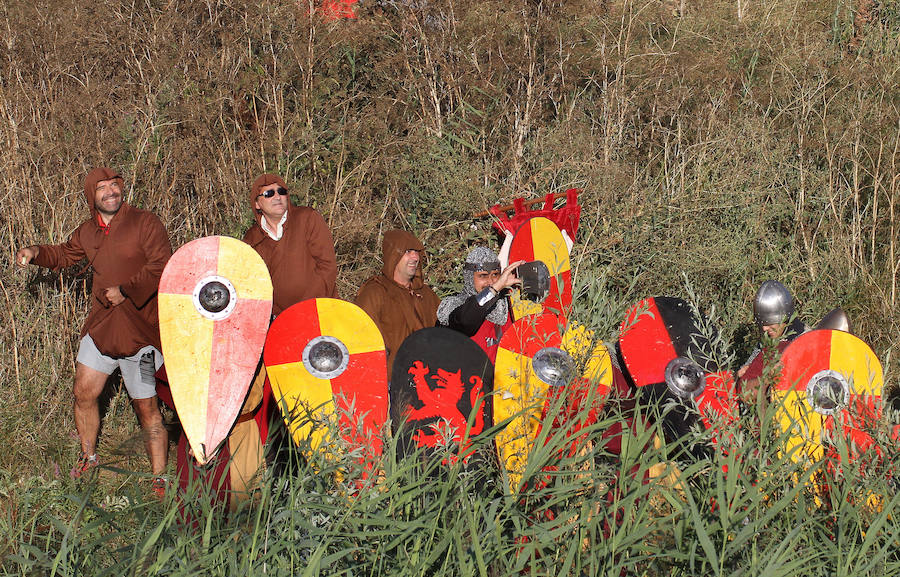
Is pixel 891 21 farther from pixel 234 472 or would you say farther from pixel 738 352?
pixel 234 472

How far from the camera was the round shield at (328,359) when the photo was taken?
137 inches

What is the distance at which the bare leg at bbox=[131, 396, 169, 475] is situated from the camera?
3.86 meters

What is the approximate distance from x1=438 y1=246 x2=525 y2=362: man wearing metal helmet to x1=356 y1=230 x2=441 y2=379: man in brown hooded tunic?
0.12 m

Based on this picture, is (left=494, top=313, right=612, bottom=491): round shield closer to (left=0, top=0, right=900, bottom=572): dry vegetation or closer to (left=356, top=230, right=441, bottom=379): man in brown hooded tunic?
(left=356, top=230, right=441, bottom=379): man in brown hooded tunic

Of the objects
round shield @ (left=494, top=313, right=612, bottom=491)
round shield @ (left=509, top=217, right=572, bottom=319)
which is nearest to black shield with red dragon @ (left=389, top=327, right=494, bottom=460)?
round shield @ (left=494, top=313, right=612, bottom=491)

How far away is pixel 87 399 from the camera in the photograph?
4.16m

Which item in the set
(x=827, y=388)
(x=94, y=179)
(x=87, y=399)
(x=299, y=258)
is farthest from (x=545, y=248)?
(x=87, y=399)

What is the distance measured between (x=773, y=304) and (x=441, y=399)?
1484mm

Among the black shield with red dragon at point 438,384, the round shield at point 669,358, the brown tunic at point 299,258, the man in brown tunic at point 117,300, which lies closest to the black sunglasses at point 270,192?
the brown tunic at point 299,258

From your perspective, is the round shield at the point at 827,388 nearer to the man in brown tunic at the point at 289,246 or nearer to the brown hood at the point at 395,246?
the brown hood at the point at 395,246

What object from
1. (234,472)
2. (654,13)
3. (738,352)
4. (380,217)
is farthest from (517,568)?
(654,13)

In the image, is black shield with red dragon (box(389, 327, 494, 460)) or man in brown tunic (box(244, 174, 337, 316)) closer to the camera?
black shield with red dragon (box(389, 327, 494, 460))

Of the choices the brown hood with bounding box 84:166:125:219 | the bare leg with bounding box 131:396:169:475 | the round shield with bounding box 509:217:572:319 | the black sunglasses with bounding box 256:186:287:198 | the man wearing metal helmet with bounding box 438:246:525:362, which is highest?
the brown hood with bounding box 84:166:125:219

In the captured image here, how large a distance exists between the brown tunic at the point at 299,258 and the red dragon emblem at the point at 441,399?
80 cm
